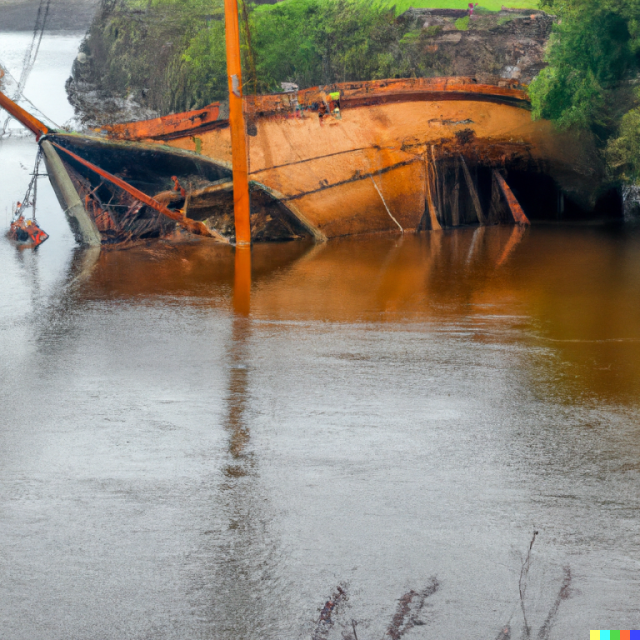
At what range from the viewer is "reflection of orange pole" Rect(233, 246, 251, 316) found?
912 cm

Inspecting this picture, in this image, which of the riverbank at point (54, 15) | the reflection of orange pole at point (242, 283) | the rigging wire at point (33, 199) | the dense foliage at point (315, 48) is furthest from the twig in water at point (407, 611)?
the riverbank at point (54, 15)

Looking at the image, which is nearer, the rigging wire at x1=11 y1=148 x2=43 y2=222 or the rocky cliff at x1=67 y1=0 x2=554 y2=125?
the rigging wire at x1=11 y1=148 x2=43 y2=222

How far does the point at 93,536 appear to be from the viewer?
3986 millimetres

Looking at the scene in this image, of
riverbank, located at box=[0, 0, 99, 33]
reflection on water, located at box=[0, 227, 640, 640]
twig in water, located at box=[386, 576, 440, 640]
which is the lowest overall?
twig in water, located at box=[386, 576, 440, 640]

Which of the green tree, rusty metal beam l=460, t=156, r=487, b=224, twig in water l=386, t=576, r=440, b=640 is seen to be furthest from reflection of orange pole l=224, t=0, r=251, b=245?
twig in water l=386, t=576, r=440, b=640

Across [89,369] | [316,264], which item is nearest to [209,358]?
[89,369]

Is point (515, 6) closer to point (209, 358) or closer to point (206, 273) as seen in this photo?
point (206, 273)

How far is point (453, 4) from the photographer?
57.0 feet

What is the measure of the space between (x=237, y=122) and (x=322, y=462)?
959 cm

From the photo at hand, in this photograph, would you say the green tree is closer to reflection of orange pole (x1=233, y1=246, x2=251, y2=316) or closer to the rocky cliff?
the rocky cliff

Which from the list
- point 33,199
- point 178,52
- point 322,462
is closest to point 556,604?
point 322,462

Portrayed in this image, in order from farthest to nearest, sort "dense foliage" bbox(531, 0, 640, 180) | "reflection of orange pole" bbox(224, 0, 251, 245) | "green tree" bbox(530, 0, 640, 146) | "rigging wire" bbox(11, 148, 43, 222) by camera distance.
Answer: "rigging wire" bbox(11, 148, 43, 222) → "green tree" bbox(530, 0, 640, 146) → "dense foliage" bbox(531, 0, 640, 180) → "reflection of orange pole" bbox(224, 0, 251, 245)

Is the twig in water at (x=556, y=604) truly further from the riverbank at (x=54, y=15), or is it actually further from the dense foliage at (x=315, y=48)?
the riverbank at (x=54, y=15)

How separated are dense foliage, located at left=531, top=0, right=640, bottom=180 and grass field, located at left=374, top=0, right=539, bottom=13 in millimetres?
2601
